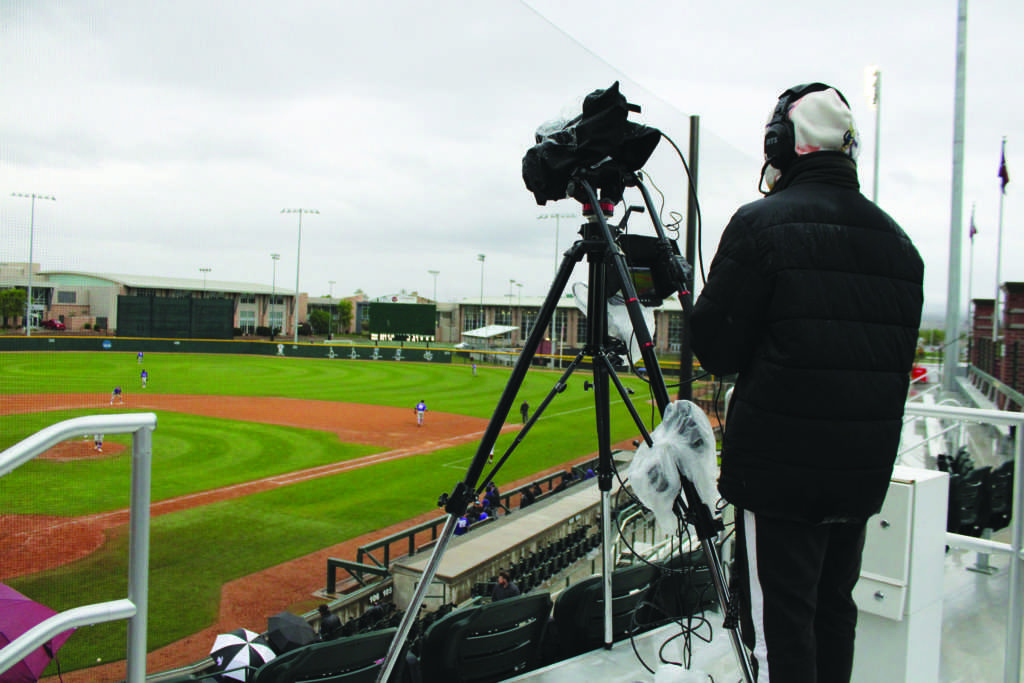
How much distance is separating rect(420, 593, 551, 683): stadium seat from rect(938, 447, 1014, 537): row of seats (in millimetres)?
2516

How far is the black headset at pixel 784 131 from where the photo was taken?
1.28 metres

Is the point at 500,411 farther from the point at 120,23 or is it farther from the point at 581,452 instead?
the point at 581,452

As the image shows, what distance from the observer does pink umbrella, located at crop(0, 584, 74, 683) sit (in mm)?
1122

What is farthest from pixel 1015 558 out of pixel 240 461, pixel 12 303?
pixel 240 461

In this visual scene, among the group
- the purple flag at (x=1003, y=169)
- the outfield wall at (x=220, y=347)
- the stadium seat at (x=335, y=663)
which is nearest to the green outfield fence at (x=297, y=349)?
the outfield wall at (x=220, y=347)

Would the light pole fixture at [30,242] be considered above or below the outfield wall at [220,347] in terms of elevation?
above

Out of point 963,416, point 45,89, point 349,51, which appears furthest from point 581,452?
point 963,416

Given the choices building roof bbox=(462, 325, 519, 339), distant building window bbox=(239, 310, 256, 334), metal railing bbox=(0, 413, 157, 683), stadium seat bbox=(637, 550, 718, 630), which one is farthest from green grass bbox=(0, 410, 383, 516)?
metal railing bbox=(0, 413, 157, 683)

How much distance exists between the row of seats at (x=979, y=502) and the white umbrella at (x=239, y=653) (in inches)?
156

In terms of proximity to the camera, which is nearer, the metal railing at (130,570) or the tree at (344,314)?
the metal railing at (130,570)

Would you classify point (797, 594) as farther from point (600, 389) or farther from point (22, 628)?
point (22, 628)

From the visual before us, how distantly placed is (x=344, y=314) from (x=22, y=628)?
715 inches

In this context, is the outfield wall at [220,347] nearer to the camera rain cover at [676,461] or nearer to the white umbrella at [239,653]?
the white umbrella at [239,653]

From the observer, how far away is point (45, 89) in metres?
5.54
